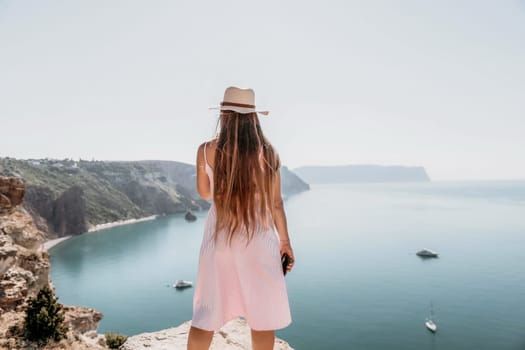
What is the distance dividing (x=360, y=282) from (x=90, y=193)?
100580mm

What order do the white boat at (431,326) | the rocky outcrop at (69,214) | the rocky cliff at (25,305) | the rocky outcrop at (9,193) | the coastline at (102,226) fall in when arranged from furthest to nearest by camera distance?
the rocky outcrop at (69,214), the coastline at (102,226), the white boat at (431,326), the rocky outcrop at (9,193), the rocky cliff at (25,305)

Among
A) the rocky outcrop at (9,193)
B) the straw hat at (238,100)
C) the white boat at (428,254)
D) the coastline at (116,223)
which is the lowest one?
the coastline at (116,223)

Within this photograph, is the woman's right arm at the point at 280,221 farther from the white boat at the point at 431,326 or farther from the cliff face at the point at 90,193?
the cliff face at the point at 90,193

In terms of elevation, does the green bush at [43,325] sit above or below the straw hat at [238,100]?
below

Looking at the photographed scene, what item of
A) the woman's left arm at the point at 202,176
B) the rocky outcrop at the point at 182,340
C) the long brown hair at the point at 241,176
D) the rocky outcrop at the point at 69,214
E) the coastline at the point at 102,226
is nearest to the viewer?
the long brown hair at the point at 241,176

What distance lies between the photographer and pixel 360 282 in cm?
4966

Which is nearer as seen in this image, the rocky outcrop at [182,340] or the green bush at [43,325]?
the rocky outcrop at [182,340]

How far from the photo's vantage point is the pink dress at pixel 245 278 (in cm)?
279

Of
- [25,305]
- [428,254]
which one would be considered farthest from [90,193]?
[25,305]

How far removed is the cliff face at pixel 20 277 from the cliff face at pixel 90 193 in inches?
3360

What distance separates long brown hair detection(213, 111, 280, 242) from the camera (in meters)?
2.74

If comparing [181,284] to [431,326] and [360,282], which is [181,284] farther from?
[431,326]

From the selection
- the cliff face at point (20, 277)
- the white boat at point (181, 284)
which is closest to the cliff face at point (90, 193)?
the white boat at point (181, 284)

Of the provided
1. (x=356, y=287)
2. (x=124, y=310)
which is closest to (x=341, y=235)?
(x=356, y=287)
